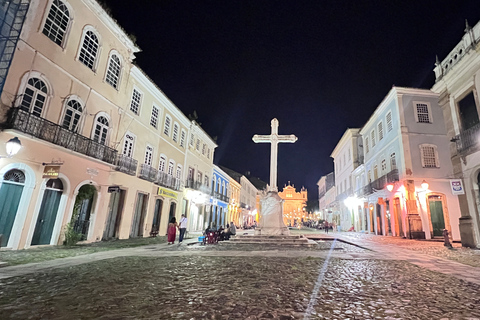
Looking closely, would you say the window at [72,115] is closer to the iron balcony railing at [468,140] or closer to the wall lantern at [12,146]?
the wall lantern at [12,146]

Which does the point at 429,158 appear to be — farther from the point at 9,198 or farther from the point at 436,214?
the point at 9,198

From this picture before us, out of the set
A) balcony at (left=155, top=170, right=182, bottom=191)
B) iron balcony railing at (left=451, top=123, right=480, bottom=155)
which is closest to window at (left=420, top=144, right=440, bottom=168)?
iron balcony railing at (left=451, top=123, right=480, bottom=155)

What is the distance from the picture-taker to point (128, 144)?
54.2 ft

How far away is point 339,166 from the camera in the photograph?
41.7m

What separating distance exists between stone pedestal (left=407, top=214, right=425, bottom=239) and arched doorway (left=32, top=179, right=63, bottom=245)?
21.7m

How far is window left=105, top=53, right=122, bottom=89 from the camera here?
14703mm

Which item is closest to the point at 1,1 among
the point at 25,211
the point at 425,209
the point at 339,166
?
the point at 25,211

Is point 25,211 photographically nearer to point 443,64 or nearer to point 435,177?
point 443,64

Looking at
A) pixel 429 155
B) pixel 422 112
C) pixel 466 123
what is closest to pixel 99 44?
pixel 466 123

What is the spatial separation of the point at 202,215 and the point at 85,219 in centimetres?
1688

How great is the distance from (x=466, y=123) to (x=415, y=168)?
755cm

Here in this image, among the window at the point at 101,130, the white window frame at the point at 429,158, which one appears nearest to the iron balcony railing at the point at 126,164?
the window at the point at 101,130

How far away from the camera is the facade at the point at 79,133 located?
389 inches

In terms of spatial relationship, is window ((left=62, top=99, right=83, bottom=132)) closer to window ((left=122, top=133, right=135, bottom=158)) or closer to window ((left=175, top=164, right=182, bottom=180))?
window ((left=122, top=133, right=135, bottom=158))
